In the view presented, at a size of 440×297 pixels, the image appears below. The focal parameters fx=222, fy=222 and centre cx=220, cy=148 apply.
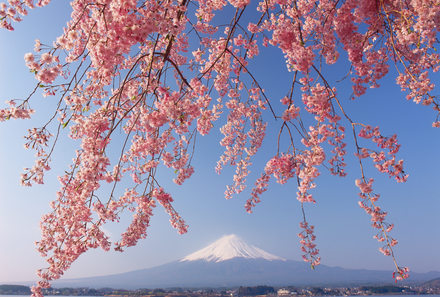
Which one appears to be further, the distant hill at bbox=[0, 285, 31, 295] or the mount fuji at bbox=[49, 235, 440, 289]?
the mount fuji at bbox=[49, 235, 440, 289]

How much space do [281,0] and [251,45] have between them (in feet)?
3.75

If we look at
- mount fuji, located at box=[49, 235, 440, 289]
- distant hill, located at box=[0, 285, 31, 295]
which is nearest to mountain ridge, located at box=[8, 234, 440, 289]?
mount fuji, located at box=[49, 235, 440, 289]

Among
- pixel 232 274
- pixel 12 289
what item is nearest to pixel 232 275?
pixel 232 274

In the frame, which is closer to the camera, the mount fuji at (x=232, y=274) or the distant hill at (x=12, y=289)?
the distant hill at (x=12, y=289)

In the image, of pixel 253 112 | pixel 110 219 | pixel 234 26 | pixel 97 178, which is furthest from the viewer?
pixel 253 112

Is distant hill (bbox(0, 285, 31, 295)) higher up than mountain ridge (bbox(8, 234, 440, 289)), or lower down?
higher up

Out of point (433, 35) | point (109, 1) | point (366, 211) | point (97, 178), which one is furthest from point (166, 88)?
point (366, 211)

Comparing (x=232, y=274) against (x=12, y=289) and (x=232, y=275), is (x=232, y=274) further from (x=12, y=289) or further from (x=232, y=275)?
(x=12, y=289)

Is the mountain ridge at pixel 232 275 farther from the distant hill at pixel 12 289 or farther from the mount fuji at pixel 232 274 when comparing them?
the distant hill at pixel 12 289

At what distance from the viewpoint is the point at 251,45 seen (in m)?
3.44

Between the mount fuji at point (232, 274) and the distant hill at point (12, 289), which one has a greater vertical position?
the distant hill at point (12, 289)

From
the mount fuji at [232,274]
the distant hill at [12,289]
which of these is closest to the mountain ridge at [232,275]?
the mount fuji at [232,274]

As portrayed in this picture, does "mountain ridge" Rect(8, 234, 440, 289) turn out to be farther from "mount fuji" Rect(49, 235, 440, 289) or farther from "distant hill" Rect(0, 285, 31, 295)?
"distant hill" Rect(0, 285, 31, 295)

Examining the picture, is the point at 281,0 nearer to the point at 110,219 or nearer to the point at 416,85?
the point at 416,85
